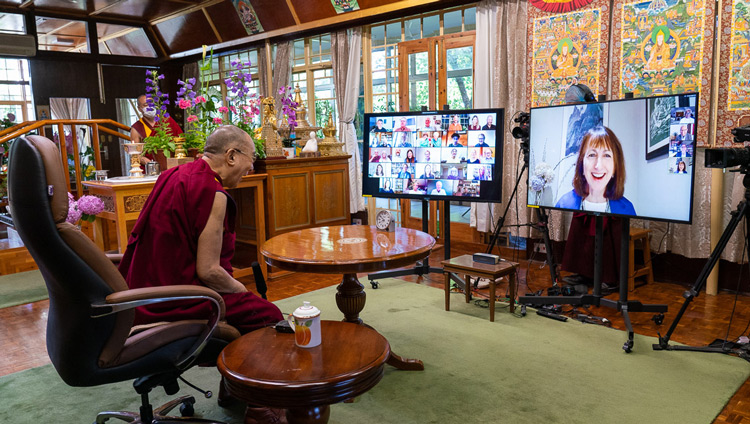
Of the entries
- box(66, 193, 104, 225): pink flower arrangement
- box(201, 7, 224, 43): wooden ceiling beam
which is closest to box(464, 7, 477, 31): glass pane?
box(66, 193, 104, 225): pink flower arrangement

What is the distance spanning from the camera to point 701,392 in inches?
90.4

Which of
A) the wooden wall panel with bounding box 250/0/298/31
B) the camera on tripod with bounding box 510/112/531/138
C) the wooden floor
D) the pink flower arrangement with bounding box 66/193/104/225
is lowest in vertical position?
the wooden floor

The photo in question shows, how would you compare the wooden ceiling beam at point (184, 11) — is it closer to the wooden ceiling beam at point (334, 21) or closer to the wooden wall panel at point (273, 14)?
the wooden ceiling beam at point (334, 21)

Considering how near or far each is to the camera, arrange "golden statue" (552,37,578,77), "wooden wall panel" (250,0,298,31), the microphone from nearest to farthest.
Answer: the microphone, "golden statue" (552,37,578,77), "wooden wall panel" (250,0,298,31)

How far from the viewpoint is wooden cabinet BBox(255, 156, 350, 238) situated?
14.7 ft

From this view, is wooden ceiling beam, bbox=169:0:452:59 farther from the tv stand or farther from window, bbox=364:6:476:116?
the tv stand

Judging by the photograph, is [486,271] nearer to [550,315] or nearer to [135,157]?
[550,315]

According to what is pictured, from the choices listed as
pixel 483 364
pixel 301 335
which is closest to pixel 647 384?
pixel 483 364

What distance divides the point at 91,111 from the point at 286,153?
5.39m

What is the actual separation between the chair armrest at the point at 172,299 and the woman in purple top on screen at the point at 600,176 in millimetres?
2158

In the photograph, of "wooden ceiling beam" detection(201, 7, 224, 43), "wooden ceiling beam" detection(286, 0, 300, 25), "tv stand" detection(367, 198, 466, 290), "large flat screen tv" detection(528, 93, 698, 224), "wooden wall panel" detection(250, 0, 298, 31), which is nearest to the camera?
"large flat screen tv" detection(528, 93, 698, 224)

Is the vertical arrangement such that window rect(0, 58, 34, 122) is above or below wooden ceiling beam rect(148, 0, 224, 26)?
below

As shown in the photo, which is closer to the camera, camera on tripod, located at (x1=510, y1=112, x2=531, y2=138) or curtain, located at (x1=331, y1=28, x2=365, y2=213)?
camera on tripod, located at (x1=510, y1=112, x2=531, y2=138)

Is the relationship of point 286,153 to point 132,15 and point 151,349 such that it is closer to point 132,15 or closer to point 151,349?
point 151,349
